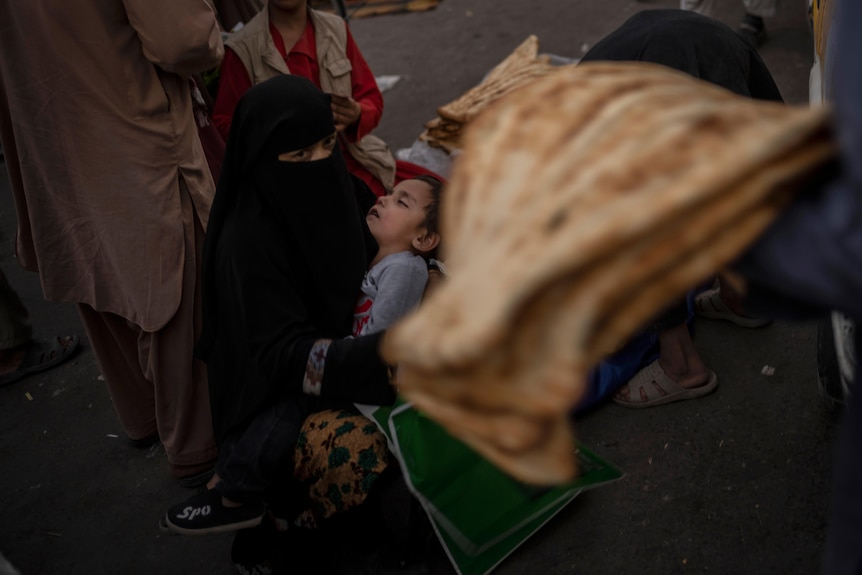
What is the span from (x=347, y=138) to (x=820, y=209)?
3046 millimetres

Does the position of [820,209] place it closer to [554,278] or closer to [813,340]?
[554,278]

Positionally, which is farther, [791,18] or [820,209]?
[791,18]

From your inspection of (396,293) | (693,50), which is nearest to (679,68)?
(693,50)

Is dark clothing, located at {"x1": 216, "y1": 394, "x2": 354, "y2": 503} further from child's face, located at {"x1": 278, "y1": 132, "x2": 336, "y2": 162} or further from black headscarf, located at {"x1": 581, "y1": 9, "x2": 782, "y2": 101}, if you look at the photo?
black headscarf, located at {"x1": 581, "y1": 9, "x2": 782, "y2": 101}

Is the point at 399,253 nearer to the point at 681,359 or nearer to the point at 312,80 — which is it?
the point at 681,359

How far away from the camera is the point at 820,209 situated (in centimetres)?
65

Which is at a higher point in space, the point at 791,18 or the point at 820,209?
the point at 820,209

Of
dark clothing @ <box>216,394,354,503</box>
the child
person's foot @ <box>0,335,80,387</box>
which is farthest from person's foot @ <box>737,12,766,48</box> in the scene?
person's foot @ <box>0,335,80,387</box>

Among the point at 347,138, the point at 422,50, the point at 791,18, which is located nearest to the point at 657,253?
the point at 347,138

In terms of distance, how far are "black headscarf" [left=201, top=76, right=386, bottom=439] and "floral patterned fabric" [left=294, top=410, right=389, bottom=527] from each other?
174 millimetres

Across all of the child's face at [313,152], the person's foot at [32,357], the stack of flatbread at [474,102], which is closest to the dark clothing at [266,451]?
the child's face at [313,152]

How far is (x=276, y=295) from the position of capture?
7.60 ft

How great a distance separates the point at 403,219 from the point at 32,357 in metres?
2.80

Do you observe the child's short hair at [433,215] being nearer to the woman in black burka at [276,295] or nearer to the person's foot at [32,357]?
the woman in black burka at [276,295]
